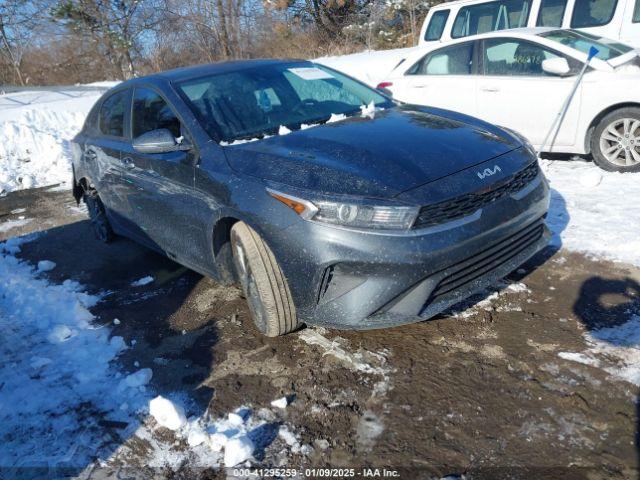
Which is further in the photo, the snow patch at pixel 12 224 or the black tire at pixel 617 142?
the snow patch at pixel 12 224

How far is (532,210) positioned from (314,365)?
1.53 metres

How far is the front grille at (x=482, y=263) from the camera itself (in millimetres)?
2641

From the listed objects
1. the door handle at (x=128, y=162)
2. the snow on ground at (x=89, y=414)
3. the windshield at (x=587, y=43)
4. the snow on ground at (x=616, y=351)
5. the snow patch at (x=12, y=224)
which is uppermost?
the windshield at (x=587, y=43)

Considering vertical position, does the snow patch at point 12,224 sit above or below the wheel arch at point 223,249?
below

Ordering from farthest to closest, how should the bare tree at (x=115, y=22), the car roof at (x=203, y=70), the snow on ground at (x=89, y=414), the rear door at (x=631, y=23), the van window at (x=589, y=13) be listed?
the bare tree at (x=115, y=22) < the van window at (x=589, y=13) < the rear door at (x=631, y=23) < the car roof at (x=203, y=70) < the snow on ground at (x=89, y=414)

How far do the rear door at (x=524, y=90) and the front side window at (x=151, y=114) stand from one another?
13.2 ft

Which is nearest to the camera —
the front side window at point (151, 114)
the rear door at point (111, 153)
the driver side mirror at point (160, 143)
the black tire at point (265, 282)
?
the black tire at point (265, 282)

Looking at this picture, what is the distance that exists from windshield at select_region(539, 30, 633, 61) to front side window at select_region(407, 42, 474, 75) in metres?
0.86

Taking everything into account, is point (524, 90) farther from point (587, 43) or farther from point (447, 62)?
point (447, 62)

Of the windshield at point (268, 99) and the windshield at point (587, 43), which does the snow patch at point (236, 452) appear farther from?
the windshield at point (587, 43)

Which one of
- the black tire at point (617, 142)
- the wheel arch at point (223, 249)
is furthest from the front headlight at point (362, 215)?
the black tire at point (617, 142)

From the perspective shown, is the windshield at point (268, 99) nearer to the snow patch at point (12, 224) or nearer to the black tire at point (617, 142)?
the black tire at point (617, 142)

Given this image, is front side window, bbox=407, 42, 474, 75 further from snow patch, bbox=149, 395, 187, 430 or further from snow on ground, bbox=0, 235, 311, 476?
snow patch, bbox=149, 395, 187, 430

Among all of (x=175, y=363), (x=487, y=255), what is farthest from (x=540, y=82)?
(x=175, y=363)
